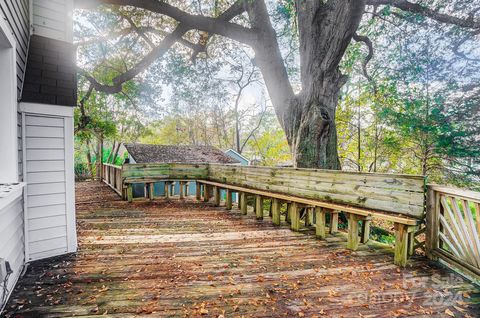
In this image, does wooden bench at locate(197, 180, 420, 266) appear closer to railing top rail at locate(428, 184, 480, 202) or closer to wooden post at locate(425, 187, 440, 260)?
wooden post at locate(425, 187, 440, 260)

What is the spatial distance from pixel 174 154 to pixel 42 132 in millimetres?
11937

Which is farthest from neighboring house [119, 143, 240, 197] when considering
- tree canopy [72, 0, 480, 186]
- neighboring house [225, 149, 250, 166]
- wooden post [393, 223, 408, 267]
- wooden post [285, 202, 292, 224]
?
wooden post [393, 223, 408, 267]

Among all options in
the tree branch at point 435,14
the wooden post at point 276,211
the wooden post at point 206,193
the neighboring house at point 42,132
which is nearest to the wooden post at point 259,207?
the wooden post at point 276,211

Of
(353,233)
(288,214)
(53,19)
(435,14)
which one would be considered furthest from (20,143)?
(435,14)

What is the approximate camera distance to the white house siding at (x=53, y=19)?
3453 mm

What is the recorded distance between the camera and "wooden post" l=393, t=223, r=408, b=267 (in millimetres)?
3215

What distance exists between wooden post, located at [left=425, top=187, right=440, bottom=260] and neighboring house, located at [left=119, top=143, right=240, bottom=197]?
1260 cm

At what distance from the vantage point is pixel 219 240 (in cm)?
420

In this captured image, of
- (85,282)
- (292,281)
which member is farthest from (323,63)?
(85,282)

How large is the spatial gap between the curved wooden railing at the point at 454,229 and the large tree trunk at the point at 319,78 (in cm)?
248

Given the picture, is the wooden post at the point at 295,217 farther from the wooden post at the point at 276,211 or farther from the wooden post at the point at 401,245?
the wooden post at the point at 401,245

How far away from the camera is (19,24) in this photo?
9.29ft

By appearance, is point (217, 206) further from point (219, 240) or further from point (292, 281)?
point (292, 281)

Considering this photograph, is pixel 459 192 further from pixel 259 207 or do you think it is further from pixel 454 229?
pixel 259 207
